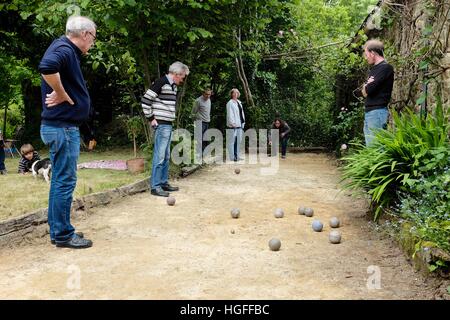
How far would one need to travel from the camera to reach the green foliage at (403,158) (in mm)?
4164

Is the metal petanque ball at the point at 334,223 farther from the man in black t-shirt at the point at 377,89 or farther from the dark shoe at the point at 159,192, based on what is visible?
the dark shoe at the point at 159,192

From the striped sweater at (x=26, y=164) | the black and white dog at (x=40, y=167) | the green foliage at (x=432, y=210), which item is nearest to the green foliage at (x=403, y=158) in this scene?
the green foliage at (x=432, y=210)

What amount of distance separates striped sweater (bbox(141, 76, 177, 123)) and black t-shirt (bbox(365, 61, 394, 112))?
2719mm

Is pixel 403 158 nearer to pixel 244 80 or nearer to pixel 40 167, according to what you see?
pixel 40 167

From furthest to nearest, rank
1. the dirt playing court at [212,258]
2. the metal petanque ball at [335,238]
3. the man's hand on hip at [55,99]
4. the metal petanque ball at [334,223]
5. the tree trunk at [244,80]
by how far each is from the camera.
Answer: the tree trunk at [244,80] → the metal petanque ball at [334,223] → the metal petanque ball at [335,238] → the man's hand on hip at [55,99] → the dirt playing court at [212,258]

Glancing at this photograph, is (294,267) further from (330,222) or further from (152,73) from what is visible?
(152,73)

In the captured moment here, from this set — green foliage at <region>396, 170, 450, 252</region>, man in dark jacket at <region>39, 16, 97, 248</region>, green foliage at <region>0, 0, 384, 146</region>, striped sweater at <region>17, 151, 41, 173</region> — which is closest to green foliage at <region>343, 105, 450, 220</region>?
green foliage at <region>396, 170, 450, 252</region>

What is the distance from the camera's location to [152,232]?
470 cm

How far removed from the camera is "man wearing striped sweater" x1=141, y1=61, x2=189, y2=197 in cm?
Result: 644

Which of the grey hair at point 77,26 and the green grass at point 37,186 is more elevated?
the grey hair at point 77,26

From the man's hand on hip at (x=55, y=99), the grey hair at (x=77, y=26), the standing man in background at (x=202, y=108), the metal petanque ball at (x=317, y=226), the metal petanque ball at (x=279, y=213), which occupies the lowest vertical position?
the metal petanque ball at (x=279, y=213)

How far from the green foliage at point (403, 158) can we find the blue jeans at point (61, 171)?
285 cm
